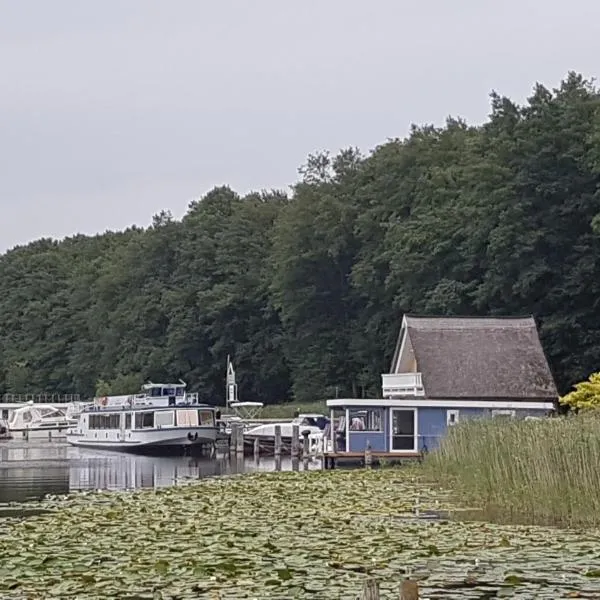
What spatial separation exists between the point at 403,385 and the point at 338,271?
130 ft

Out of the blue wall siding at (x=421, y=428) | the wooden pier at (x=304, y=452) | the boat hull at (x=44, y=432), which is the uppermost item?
the boat hull at (x=44, y=432)

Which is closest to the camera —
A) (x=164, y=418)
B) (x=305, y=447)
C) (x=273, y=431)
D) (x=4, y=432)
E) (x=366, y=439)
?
(x=366, y=439)

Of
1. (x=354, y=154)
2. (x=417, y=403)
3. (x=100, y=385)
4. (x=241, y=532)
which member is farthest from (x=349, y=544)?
(x=100, y=385)

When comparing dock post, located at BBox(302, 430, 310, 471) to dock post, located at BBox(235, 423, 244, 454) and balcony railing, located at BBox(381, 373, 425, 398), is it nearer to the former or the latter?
balcony railing, located at BBox(381, 373, 425, 398)

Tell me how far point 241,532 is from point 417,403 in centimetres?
2775

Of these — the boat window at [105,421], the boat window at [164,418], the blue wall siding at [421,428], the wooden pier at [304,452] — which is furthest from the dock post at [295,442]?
the boat window at [105,421]

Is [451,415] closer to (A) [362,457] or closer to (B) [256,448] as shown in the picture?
(A) [362,457]

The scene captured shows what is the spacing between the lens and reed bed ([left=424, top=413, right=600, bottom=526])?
22.2m

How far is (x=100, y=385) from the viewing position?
103 m

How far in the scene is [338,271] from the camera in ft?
301

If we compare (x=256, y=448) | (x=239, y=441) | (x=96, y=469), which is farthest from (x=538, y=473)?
(x=239, y=441)

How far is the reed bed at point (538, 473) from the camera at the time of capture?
2220 cm

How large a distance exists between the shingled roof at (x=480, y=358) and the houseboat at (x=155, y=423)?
679 inches

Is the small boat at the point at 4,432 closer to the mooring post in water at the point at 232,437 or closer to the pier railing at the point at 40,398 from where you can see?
the pier railing at the point at 40,398
